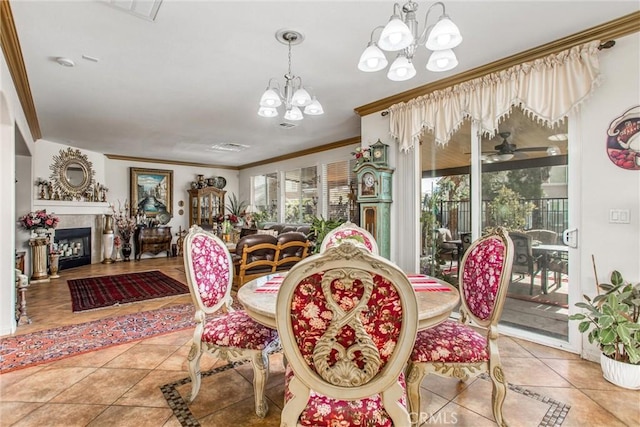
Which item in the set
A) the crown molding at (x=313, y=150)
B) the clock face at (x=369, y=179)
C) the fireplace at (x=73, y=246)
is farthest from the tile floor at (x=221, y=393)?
the fireplace at (x=73, y=246)

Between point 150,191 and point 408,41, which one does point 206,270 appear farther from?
point 150,191

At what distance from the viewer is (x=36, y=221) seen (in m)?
5.02

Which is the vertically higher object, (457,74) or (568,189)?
(457,74)

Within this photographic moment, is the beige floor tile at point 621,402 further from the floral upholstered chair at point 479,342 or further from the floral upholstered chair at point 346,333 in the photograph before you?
the floral upholstered chair at point 346,333

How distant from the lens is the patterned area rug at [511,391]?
1758 mm

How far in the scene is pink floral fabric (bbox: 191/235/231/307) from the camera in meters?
1.88

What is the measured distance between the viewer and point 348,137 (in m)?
5.76

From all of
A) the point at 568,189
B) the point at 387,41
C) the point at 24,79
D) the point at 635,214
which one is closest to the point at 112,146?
the point at 24,79

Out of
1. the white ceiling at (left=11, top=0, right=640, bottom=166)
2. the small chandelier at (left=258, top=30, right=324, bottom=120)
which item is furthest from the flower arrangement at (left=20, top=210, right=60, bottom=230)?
the small chandelier at (left=258, top=30, right=324, bottom=120)

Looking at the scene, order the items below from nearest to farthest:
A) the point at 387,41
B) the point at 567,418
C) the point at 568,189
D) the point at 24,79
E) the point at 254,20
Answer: the point at 387,41 < the point at 567,418 < the point at 254,20 < the point at 568,189 < the point at 24,79

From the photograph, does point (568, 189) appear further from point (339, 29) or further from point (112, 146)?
point (112, 146)

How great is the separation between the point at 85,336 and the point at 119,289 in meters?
1.90

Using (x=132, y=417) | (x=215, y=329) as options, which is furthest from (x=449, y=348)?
(x=132, y=417)

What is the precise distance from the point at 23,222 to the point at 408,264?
603 centimetres
